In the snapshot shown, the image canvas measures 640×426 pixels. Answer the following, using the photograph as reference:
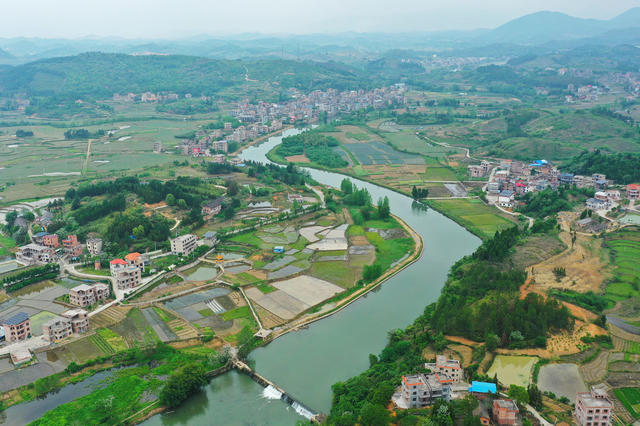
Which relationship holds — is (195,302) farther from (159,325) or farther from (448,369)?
(448,369)

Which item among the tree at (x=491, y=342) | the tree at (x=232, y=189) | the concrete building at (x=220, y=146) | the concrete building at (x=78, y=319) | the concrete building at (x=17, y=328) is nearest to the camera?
the tree at (x=491, y=342)

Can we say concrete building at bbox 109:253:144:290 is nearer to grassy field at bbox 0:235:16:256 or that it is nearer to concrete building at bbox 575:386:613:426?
grassy field at bbox 0:235:16:256

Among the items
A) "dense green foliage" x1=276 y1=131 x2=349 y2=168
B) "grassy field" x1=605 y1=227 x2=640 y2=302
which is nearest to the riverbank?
"grassy field" x1=605 y1=227 x2=640 y2=302

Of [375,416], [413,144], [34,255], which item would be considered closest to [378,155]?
[413,144]

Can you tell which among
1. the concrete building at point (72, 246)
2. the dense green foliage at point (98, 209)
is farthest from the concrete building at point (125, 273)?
the dense green foliage at point (98, 209)

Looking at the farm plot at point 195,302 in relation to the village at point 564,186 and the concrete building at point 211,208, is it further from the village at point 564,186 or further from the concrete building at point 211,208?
the village at point 564,186

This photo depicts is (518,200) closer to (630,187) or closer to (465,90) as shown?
(630,187)

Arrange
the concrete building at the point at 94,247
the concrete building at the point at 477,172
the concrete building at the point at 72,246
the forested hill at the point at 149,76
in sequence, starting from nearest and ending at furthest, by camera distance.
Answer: the concrete building at the point at 72,246, the concrete building at the point at 94,247, the concrete building at the point at 477,172, the forested hill at the point at 149,76
